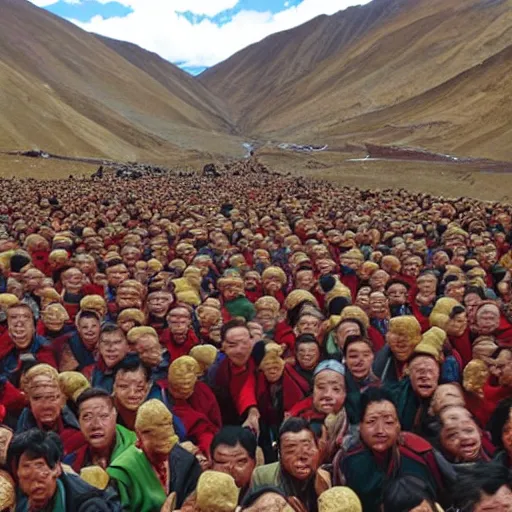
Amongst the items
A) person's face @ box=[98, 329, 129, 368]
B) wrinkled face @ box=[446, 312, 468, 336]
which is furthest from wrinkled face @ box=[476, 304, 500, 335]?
person's face @ box=[98, 329, 129, 368]

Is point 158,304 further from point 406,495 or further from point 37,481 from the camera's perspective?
point 406,495

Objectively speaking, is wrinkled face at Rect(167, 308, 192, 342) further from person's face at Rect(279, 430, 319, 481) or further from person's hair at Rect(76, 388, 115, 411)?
person's face at Rect(279, 430, 319, 481)

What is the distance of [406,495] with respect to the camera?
295cm

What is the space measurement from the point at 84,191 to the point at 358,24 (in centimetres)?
13884

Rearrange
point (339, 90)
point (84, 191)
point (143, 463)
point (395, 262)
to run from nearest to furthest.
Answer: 1. point (143, 463)
2. point (395, 262)
3. point (84, 191)
4. point (339, 90)

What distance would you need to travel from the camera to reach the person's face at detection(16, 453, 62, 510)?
324 centimetres

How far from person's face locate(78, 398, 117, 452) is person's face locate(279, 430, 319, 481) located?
3.42 ft

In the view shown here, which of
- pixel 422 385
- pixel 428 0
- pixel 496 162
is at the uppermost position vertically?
pixel 428 0

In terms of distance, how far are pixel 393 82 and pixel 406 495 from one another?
3468 inches

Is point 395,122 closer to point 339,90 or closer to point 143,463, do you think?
point 339,90

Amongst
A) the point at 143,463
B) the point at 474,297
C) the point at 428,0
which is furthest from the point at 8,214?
the point at 428,0

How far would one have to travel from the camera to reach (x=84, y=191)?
23766 millimetres

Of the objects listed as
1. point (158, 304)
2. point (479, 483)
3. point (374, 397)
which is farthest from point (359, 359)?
point (158, 304)

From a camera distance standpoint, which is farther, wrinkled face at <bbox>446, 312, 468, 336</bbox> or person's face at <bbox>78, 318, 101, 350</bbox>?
wrinkled face at <bbox>446, 312, 468, 336</bbox>
